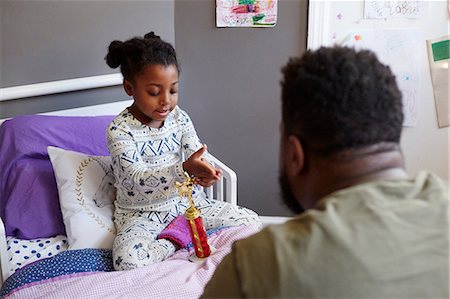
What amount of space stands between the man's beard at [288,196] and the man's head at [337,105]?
6 centimetres

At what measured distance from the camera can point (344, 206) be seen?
637 mm

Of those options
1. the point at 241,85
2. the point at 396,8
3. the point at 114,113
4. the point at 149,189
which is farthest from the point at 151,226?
the point at 396,8

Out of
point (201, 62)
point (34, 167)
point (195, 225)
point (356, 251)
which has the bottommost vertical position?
point (195, 225)

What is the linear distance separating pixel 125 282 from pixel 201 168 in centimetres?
36

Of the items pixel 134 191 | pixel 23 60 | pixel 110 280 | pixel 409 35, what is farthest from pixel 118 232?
pixel 409 35

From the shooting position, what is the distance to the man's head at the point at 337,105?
2.21ft

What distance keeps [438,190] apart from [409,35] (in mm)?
1716

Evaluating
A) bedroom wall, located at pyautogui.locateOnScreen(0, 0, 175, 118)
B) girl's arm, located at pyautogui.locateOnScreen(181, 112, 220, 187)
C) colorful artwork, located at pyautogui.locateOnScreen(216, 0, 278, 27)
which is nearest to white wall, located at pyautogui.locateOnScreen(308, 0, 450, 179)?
colorful artwork, located at pyautogui.locateOnScreen(216, 0, 278, 27)

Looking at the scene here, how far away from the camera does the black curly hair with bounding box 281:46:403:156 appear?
67 cm

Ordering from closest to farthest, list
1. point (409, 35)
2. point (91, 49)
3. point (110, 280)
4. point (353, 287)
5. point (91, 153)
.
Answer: point (353, 287), point (110, 280), point (91, 153), point (91, 49), point (409, 35)

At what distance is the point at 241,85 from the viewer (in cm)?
233

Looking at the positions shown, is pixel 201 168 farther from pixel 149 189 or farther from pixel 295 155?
pixel 295 155

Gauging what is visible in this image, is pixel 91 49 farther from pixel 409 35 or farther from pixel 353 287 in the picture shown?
pixel 353 287

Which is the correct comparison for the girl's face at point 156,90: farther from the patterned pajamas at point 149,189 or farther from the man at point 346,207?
the man at point 346,207
